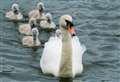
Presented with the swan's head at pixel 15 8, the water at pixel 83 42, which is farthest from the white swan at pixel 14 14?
the water at pixel 83 42

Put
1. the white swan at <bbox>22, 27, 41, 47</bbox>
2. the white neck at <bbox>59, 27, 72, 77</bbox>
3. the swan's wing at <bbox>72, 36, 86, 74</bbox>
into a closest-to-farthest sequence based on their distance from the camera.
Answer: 1. the white neck at <bbox>59, 27, 72, 77</bbox>
2. the swan's wing at <bbox>72, 36, 86, 74</bbox>
3. the white swan at <bbox>22, 27, 41, 47</bbox>

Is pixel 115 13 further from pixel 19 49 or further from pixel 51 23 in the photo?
pixel 19 49

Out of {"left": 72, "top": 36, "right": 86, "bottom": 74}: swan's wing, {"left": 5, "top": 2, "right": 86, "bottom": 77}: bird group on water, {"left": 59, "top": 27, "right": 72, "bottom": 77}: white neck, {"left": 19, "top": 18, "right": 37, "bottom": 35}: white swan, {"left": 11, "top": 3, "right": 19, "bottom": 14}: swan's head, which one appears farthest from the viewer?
{"left": 11, "top": 3, "right": 19, "bottom": 14}: swan's head

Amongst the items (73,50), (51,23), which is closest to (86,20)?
(51,23)

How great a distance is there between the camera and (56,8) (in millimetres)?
17969

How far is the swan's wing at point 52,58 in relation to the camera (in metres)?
13.0

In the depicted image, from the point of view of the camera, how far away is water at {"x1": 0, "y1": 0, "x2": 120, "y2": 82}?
513 inches

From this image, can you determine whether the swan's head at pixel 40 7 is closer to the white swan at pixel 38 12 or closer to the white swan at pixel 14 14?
the white swan at pixel 38 12

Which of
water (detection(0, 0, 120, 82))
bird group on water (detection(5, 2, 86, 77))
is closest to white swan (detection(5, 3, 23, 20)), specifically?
water (detection(0, 0, 120, 82))

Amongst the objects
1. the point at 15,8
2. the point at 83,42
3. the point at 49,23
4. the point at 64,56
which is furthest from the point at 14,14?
the point at 64,56

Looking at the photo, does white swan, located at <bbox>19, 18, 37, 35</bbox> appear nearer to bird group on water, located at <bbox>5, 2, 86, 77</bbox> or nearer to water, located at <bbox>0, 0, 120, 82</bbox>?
water, located at <bbox>0, 0, 120, 82</bbox>

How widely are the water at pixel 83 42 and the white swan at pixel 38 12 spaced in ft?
1.13

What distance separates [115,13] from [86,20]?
3.76 ft

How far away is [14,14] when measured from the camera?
1759 cm
